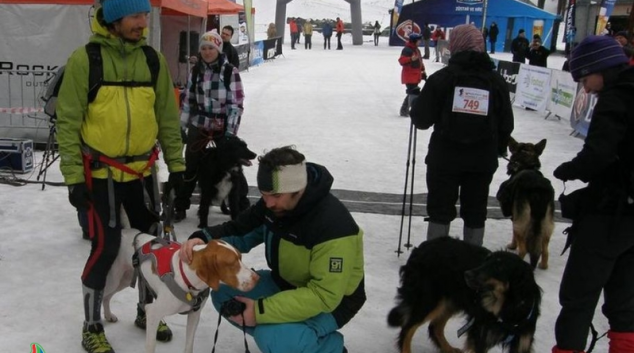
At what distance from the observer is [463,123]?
396 centimetres

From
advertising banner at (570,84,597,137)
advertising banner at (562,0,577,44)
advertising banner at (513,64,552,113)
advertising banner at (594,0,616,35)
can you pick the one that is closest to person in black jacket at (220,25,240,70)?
advertising banner at (570,84,597,137)

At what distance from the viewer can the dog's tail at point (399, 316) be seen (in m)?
3.18

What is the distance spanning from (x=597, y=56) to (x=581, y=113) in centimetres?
915

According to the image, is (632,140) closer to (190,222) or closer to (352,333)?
(352,333)

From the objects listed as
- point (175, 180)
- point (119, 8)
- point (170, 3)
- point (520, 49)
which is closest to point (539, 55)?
point (520, 49)

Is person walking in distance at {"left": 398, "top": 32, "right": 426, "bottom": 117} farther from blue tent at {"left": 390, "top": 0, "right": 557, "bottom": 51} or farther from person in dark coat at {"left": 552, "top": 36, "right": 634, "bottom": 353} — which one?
blue tent at {"left": 390, "top": 0, "right": 557, "bottom": 51}

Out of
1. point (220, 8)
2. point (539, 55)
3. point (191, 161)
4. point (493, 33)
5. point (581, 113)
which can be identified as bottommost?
point (191, 161)

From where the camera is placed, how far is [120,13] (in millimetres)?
2838

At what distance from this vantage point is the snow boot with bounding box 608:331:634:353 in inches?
113

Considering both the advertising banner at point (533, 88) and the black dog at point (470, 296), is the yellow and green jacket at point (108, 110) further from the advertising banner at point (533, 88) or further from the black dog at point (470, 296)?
the advertising banner at point (533, 88)

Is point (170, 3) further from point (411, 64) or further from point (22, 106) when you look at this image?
point (411, 64)

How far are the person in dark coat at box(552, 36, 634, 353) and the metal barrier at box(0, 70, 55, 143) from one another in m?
7.28

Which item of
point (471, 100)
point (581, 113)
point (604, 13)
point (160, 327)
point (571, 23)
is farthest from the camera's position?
point (571, 23)

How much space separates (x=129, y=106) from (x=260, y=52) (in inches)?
900
